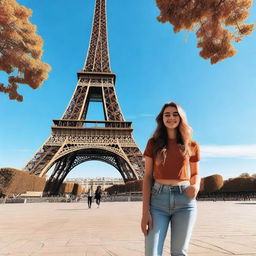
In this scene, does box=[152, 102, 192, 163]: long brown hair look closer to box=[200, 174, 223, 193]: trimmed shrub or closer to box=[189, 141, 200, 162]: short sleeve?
box=[189, 141, 200, 162]: short sleeve

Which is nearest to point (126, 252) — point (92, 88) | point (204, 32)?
point (204, 32)

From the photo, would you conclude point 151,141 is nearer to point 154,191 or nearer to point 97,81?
point 154,191

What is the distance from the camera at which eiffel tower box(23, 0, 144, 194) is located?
3241 centimetres

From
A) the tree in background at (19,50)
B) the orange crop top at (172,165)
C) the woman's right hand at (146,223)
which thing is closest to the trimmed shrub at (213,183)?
the tree in background at (19,50)

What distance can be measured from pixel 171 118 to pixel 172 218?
87 centimetres

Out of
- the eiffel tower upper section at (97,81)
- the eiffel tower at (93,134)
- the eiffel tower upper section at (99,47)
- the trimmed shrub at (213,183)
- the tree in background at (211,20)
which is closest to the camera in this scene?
the tree in background at (211,20)

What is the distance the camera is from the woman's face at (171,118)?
2211 mm

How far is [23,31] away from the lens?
7.01 meters

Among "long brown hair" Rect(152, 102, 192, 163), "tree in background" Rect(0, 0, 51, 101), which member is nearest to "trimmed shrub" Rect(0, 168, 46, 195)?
"tree in background" Rect(0, 0, 51, 101)

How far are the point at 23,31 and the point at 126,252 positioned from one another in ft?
21.5

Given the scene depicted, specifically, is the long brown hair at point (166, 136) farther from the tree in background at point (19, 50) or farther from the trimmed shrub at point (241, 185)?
the trimmed shrub at point (241, 185)

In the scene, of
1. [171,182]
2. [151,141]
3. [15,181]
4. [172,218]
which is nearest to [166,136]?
[151,141]

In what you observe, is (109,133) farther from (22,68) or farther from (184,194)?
(184,194)

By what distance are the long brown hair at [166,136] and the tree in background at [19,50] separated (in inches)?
221
